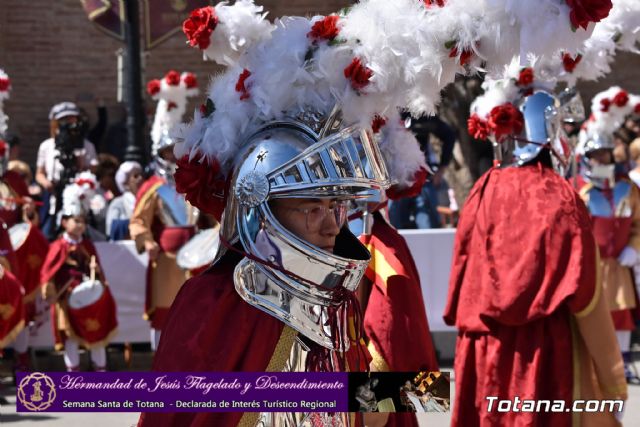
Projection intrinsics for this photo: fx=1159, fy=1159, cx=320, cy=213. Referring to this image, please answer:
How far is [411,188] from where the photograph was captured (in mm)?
4805

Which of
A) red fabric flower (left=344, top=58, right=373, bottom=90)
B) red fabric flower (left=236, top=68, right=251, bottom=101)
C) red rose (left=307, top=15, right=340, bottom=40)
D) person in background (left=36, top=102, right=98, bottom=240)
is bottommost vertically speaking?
person in background (left=36, top=102, right=98, bottom=240)

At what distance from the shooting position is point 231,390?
3.03 metres

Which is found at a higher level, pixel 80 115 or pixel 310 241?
pixel 310 241

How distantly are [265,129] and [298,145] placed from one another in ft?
0.50

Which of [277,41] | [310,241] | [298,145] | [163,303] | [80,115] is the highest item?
[277,41]

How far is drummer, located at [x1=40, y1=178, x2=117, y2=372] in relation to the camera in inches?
352

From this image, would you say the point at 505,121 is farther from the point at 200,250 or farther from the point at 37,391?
the point at 200,250

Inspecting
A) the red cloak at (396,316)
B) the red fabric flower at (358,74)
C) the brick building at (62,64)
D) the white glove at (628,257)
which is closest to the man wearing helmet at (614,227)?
the white glove at (628,257)

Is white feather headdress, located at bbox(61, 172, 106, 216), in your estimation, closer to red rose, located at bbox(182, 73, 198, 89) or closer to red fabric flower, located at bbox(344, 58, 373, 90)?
red rose, located at bbox(182, 73, 198, 89)

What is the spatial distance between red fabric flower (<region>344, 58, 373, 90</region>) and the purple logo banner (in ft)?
2.65

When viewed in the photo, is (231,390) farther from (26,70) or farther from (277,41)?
(26,70)

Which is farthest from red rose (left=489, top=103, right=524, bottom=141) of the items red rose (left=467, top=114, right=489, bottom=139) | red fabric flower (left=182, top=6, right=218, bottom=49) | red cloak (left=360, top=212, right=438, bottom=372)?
red fabric flower (left=182, top=6, right=218, bottom=49)

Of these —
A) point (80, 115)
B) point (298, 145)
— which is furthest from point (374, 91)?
point (80, 115)

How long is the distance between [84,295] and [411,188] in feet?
15.4
